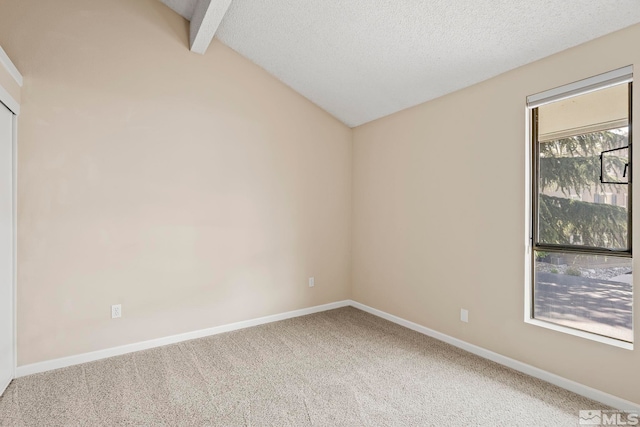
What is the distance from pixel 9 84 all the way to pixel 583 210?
4210 mm

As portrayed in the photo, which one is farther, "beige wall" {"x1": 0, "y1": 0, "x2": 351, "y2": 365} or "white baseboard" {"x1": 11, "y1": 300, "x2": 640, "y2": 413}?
"beige wall" {"x1": 0, "y1": 0, "x2": 351, "y2": 365}

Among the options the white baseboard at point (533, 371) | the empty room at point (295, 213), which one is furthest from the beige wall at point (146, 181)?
the white baseboard at point (533, 371)

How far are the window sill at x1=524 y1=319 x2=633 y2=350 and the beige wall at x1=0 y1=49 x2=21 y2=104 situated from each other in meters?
4.17

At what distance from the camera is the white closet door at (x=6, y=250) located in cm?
232

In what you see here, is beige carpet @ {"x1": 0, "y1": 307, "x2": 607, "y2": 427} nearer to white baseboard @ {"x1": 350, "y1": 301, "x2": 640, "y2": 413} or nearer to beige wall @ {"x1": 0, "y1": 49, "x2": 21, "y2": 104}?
white baseboard @ {"x1": 350, "y1": 301, "x2": 640, "y2": 413}

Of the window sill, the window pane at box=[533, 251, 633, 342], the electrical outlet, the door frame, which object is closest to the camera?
the window sill

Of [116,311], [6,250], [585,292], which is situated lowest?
[116,311]

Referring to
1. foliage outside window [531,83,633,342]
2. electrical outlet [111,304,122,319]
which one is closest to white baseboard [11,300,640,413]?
electrical outlet [111,304,122,319]

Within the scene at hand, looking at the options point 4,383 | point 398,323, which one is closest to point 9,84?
point 4,383

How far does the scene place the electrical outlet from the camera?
294cm

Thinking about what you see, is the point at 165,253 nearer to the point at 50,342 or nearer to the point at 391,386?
the point at 50,342

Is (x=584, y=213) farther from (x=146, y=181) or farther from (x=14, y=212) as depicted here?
(x=14, y=212)

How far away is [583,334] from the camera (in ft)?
7.77

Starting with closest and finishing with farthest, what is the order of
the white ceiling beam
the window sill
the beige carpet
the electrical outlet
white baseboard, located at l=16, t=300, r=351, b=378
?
the beige carpet → the window sill → white baseboard, located at l=16, t=300, r=351, b=378 → the white ceiling beam → the electrical outlet
